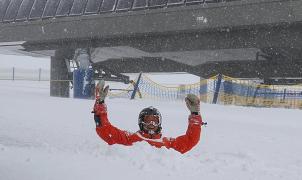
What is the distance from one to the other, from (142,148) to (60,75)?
63.9ft

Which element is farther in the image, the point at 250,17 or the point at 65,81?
the point at 65,81

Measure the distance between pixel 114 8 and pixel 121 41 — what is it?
1623 millimetres

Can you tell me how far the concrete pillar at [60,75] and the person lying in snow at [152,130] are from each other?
17.7 m

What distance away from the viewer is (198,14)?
16703 millimetres

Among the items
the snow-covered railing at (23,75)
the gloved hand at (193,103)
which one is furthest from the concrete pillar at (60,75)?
the snow-covered railing at (23,75)

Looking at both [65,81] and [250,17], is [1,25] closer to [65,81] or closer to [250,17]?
[65,81]

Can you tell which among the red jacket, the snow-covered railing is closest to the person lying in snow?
the red jacket

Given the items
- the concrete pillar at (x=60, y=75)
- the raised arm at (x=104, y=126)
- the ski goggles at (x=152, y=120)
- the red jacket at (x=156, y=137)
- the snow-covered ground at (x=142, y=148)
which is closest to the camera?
the snow-covered ground at (x=142, y=148)

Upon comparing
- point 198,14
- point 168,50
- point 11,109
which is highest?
point 198,14

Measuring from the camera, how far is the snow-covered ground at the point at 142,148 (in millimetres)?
4086

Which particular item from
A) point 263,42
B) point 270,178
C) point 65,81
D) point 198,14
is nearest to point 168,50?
point 198,14

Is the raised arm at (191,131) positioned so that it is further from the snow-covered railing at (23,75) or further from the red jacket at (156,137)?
the snow-covered railing at (23,75)

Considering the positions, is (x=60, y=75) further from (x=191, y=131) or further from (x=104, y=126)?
(x=191, y=131)

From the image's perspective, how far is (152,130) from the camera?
18.4 ft
